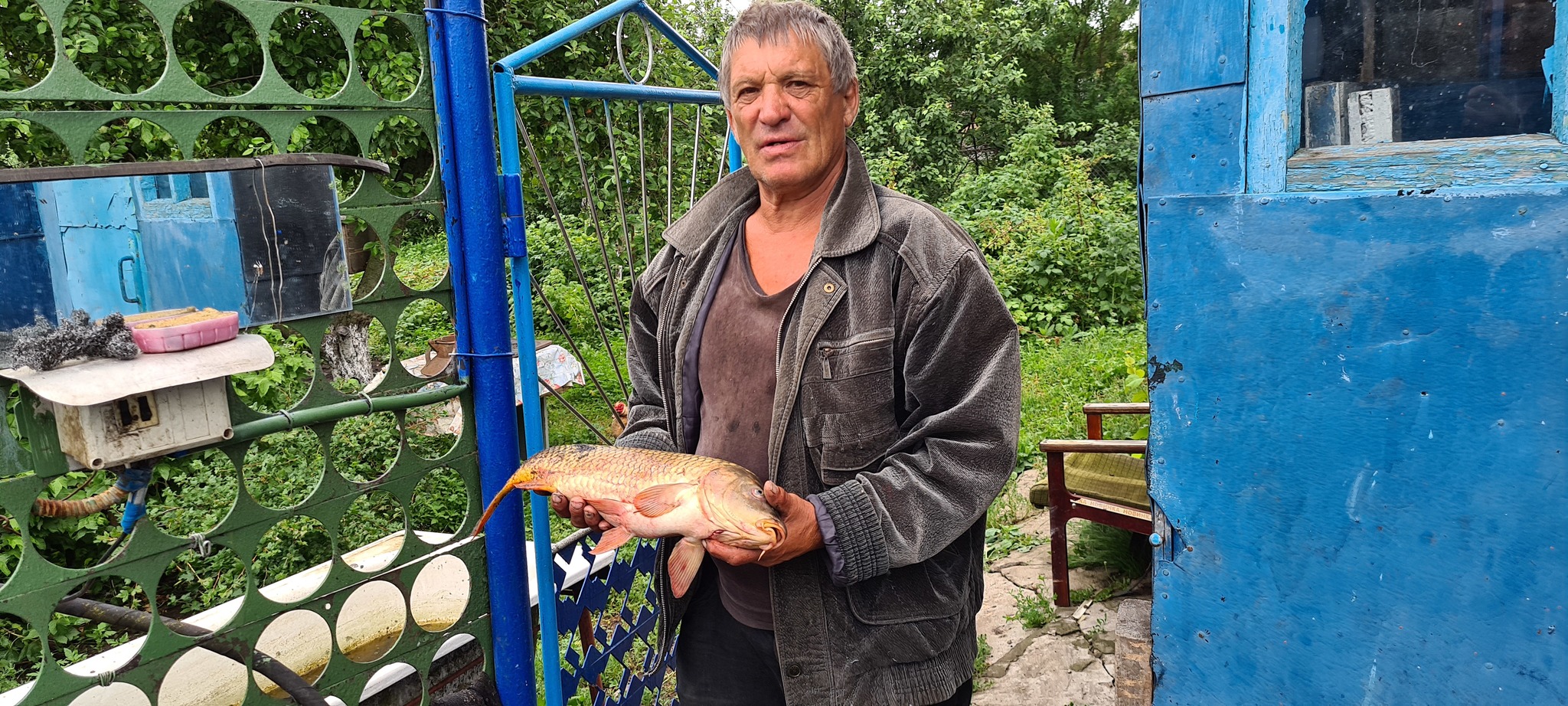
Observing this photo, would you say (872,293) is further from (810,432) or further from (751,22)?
(751,22)

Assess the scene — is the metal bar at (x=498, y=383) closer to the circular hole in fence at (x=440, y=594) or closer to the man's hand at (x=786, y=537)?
the circular hole in fence at (x=440, y=594)

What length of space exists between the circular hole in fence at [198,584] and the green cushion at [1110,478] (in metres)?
4.17

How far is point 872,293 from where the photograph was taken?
192cm

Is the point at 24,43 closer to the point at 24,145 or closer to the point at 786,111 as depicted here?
the point at 24,145

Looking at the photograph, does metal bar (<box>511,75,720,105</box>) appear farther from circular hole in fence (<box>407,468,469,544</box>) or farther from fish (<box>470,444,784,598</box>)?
circular hole in fence (<box>407,468,469,544</box>)

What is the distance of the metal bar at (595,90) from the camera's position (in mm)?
2576

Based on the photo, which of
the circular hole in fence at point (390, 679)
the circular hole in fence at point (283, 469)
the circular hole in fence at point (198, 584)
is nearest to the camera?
the circular hole in fence at point (390, 679)

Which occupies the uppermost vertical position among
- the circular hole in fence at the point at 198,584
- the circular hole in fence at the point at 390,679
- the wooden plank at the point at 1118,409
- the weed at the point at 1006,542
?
the wooden plank at the point at 1118,409

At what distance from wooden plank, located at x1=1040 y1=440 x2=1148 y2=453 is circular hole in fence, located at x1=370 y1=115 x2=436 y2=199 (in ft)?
12.8

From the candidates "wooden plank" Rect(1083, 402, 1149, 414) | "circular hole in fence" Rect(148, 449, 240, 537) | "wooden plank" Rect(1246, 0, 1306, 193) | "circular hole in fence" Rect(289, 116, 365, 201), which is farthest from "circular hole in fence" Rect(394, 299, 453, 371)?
"wooden plank" Rect(1246, 0, 1306, 193)

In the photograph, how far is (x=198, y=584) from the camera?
5.15m

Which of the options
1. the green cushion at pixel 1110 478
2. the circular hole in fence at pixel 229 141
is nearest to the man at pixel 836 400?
the green cushion at pixel 1110 478

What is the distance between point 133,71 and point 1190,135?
514 cm

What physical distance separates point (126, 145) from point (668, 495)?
432 cm
